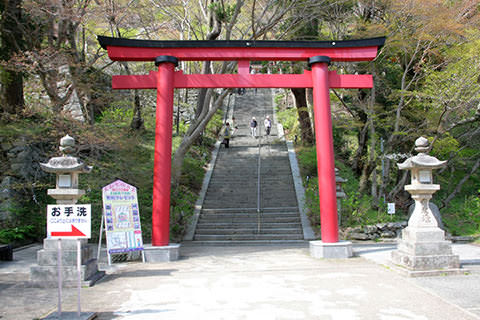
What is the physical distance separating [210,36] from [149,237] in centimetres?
714

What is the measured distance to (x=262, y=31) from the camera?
13625 millimetres

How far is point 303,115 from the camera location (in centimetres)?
1991

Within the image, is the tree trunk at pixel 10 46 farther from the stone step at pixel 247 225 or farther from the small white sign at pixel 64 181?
the stone step at pixel 247 225

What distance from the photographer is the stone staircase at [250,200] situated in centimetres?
1280

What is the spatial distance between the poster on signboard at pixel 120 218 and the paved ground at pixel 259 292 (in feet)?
1.59

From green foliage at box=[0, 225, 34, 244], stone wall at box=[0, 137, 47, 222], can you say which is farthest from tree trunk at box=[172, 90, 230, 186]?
green foliage at box=[0, 225, 34, 244]

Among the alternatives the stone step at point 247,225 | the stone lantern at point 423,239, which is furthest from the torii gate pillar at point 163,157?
the stone lantern at point 423,239

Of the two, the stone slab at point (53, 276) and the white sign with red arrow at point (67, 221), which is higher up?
the white sign with red arrow at point (67, 221)

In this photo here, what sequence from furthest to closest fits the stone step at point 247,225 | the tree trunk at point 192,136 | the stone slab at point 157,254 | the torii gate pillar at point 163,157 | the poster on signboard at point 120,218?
the tree trunk at point 192,136
the stone step at point 247,225
the torii gate pillar at point 163,157
the stone slab at point 157,254
the poster on signboard at point 120,218

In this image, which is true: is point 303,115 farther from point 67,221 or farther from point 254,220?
point 67,221

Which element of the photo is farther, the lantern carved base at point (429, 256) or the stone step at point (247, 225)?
the stone step at point (247, 225)

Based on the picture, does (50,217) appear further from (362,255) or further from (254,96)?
(254,96)

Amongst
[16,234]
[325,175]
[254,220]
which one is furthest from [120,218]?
[254,220]

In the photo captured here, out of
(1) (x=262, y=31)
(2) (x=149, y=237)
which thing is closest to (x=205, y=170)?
(2) (x=149, y=237)
